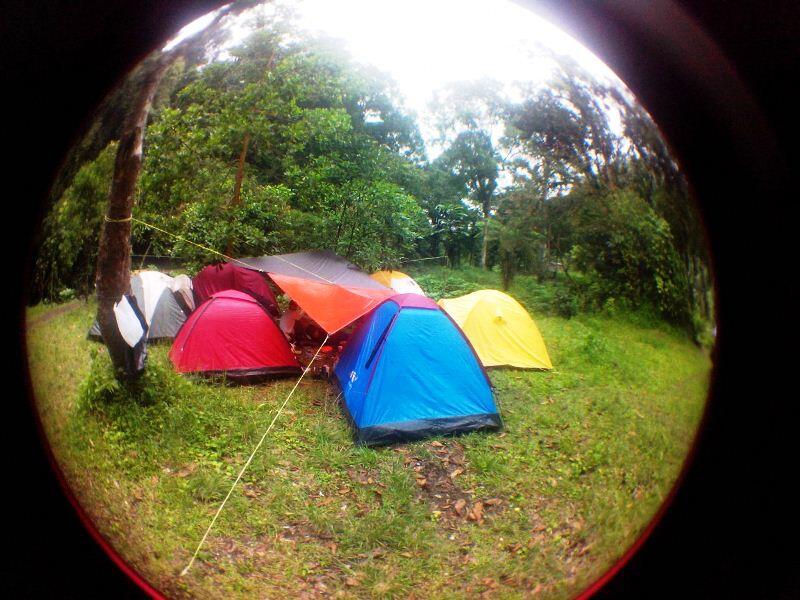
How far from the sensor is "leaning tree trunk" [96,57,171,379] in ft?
3.04

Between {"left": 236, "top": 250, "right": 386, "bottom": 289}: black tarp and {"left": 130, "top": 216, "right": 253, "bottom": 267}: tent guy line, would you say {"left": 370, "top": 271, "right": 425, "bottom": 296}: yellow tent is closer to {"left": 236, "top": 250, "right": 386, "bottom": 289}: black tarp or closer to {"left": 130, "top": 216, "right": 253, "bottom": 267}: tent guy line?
{"left": 236, "top": 250, "right": 386, "bottom": 289}: black tarp

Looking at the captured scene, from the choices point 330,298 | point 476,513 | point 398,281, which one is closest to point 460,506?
point 476,513

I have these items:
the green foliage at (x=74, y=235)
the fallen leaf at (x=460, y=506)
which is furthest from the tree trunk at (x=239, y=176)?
the fallen leaf at (x=460, y=506)

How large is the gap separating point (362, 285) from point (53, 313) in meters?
0.97

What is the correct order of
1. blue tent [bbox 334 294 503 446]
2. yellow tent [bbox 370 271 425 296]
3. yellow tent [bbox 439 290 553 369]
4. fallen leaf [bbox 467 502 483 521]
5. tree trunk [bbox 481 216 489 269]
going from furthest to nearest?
blue tent [bbox 334 294 503 446] < fallen leaf [bbox 467 502 483 521] < yellow tent [bbox 370 271 425 296] < yellow tent [bbox 439 290 553 369] < tree trunk [bbox 481 216 489 269]

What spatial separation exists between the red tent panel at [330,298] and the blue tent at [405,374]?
0.95 feet

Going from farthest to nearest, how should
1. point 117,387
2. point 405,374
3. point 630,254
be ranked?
point 405,374
point 117,387
point 630,254

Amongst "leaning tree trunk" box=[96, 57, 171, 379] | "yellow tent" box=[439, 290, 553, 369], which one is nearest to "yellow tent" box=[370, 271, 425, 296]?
"yellow tent" box=[439, 290, 553, 369]

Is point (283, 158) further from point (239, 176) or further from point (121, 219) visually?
point (121, 219)

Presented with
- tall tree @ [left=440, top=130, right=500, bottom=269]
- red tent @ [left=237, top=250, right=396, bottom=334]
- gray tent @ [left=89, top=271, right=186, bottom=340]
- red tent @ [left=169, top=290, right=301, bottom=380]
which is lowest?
red tent @ [left=169, top=290, right=301, bottom=380]

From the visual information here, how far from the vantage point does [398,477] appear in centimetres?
A: 175

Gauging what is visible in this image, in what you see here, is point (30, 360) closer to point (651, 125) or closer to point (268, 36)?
point (268, 36)

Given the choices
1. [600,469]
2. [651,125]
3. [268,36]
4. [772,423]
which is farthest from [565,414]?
[268,36]

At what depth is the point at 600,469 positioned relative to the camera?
992 millimetres
